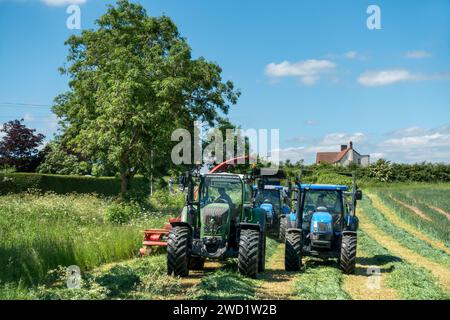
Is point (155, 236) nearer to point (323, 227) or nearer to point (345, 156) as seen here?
point (323, 227)

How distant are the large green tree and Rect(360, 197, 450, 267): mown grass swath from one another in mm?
9159

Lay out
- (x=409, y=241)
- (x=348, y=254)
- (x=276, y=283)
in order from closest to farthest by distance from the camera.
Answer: (x=276, y=283) < (x=348, y=254) < (x=409, y=241)

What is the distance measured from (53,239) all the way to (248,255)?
4.17 m

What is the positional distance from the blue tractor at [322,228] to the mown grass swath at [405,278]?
41.5 inches

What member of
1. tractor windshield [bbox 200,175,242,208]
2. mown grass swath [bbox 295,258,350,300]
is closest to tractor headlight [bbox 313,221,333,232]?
mown grass swath [bbox 295,258,350,300]

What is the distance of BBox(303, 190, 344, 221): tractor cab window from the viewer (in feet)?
42.7

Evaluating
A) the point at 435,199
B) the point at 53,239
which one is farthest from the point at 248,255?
the point at 435,199

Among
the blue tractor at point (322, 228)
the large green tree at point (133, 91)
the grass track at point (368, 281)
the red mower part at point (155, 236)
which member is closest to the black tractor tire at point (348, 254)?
the blue tractor at point (322, 228)

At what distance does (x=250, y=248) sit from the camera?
10.4m

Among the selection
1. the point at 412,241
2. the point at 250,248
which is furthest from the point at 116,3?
the point at 250,248

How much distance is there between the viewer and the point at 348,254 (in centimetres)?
1168

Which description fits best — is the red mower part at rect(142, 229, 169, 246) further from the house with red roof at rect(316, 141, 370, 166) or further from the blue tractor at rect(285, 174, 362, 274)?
the house with red roof at rect(316, 141, 370, 166)

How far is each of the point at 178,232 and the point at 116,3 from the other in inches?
707

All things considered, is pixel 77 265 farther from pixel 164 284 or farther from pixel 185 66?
pixel 185 66
